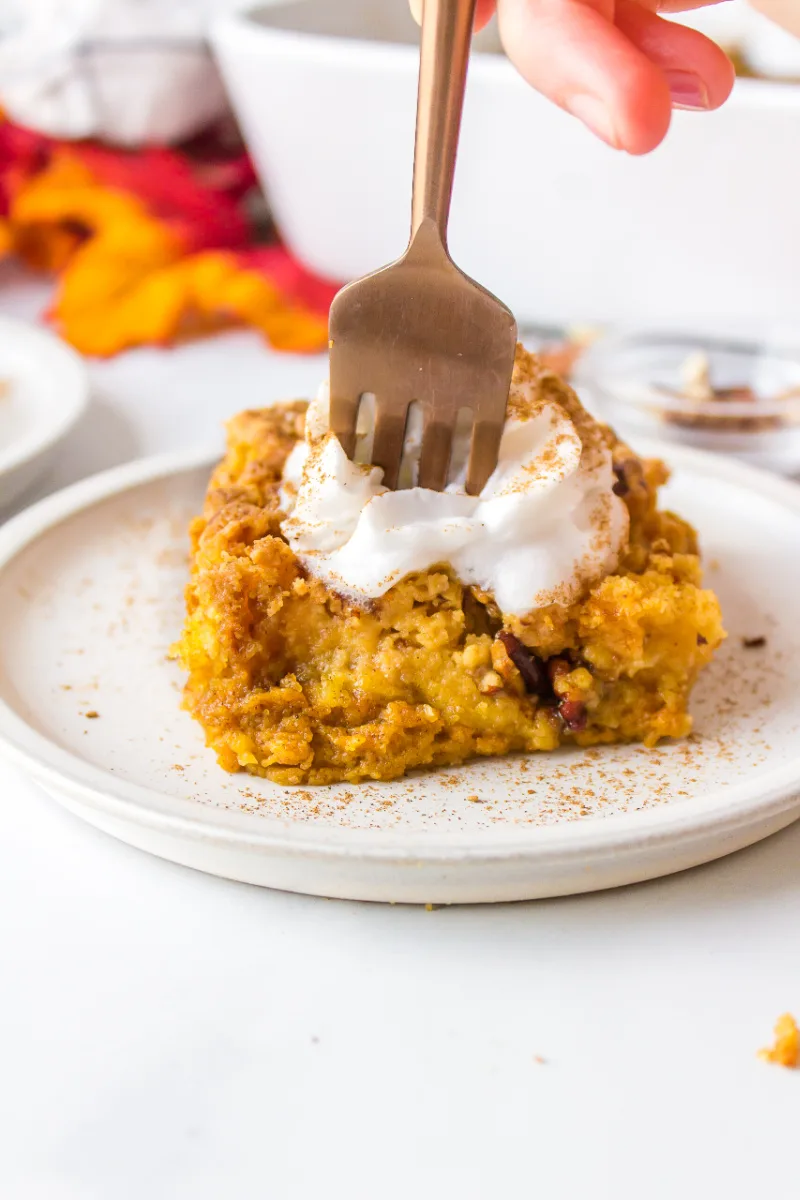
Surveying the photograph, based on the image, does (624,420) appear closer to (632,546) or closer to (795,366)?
(795,366)

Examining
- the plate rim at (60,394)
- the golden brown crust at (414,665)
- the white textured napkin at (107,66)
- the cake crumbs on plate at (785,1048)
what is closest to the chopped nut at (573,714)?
the golden brown crust at (414,665)

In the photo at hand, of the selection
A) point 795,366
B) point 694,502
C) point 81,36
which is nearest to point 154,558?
Answer: point 694,502

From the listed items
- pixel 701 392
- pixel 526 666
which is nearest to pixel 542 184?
pixel 701 392

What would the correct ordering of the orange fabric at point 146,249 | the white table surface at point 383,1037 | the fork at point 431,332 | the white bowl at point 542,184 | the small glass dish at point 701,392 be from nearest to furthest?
1. the white table surface at point 383,1037
2. the fork at point 431,332
3. the small glass dish at point 701,392
4. the white bowl at point 542,184
5. the orange fabric at point 146,249

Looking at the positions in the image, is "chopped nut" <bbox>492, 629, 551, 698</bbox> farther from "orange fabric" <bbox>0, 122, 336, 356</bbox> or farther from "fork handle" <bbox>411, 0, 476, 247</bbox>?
"orange fabric" <bbox>0, 122, 336, 356</bbox>

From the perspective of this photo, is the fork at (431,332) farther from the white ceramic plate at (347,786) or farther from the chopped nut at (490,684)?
the white ceramic plate at (347,786)

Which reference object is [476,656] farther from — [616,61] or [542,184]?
[542,184]
